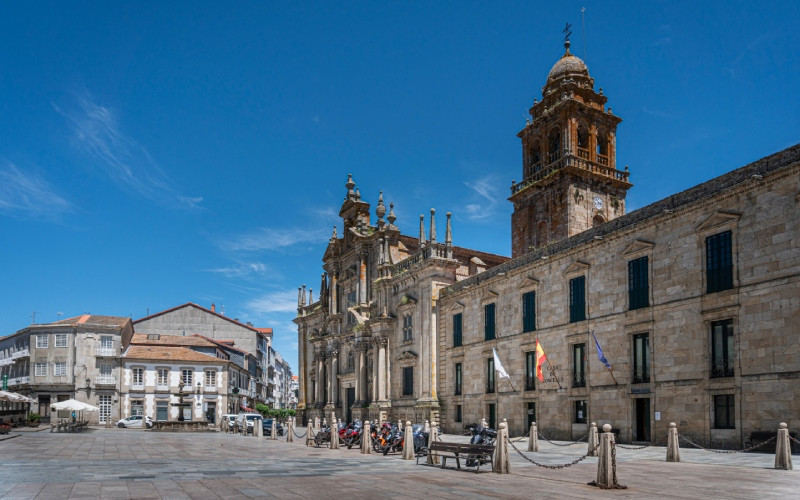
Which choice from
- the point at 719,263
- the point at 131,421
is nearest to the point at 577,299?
the point at 719,263

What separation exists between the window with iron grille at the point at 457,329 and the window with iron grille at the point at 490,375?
3.01 metres

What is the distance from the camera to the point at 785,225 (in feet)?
69.3

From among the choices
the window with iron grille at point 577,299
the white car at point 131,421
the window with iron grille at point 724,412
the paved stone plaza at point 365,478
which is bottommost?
the white car at point 131,421

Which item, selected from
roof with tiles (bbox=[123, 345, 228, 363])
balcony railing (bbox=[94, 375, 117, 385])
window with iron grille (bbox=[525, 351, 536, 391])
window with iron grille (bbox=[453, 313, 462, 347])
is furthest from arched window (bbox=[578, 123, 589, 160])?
balcony railing (bbox=[94, 375, 117, 385])

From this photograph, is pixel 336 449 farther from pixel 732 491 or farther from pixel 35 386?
pixel 35 386

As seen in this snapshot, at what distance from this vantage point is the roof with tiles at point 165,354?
64.6 meters

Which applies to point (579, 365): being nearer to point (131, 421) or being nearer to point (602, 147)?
point (602, 147)

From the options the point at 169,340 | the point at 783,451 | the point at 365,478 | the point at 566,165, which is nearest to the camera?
the point at 365,478

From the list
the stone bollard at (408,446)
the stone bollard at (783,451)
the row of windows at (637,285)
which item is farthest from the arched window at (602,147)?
the stone bollard at (783,451)

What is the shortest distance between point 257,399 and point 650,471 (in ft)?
271

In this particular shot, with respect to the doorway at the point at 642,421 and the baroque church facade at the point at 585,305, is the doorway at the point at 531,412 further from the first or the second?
the doorway at the point at 642,421

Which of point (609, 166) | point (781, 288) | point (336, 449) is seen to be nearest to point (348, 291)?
point (609, 166)

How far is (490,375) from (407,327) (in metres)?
9.31

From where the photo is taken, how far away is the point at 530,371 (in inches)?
1315
